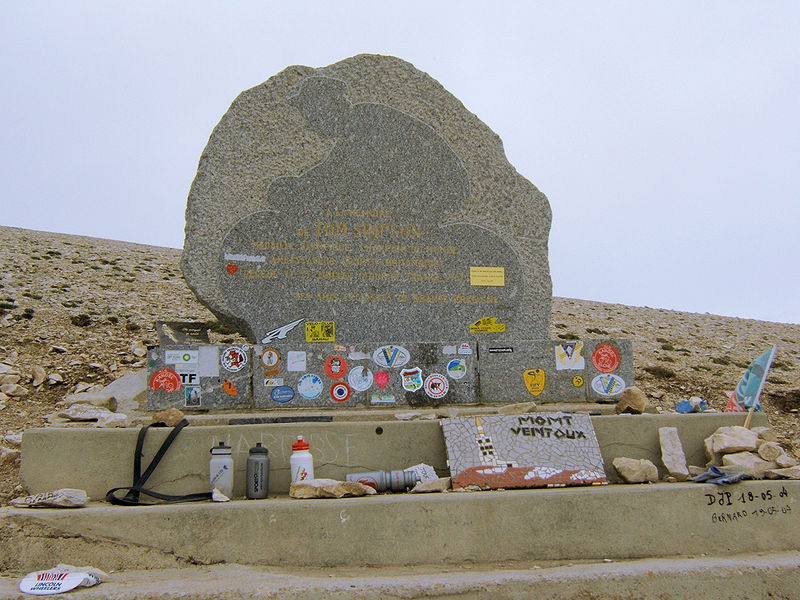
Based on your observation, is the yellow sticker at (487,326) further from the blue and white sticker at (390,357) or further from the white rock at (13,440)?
the white rock at (13,440)

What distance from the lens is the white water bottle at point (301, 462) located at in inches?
176

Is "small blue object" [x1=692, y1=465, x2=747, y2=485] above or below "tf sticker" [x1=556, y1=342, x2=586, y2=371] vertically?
below

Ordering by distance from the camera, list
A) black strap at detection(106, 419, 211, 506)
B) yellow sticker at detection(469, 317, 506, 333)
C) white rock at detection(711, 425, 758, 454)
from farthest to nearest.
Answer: yellow sticker at detection(469, 317, 506, 333) < white rock at detection(711, 425, 758, 454) < black strap at detection(106, 419, 211, 506)

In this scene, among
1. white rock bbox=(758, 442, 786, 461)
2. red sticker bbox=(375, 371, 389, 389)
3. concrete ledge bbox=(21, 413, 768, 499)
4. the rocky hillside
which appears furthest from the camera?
the rocky hillside

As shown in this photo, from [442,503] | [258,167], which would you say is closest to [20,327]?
[258,167]

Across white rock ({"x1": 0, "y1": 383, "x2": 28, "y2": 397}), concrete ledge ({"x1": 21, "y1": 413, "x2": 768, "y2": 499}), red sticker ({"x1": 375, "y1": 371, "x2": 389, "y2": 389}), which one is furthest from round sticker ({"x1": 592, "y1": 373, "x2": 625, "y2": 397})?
white rock ({"x1": 0, "y1": 383, "x2": 28, "y2": 397})

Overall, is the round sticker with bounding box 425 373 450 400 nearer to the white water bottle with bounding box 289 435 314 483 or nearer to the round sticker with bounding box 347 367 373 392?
the round sticker with bounding box 347 367 373 392

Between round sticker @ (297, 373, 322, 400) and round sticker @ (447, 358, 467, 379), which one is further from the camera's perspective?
round sticker @ (447, 358, 467, 379)

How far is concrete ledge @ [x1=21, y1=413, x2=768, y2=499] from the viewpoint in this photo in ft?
14.7

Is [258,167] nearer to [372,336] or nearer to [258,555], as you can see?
[372,336]

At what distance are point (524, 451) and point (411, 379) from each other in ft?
4.27

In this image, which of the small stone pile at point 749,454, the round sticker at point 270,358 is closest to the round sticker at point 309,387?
the round sticker at point 270,358

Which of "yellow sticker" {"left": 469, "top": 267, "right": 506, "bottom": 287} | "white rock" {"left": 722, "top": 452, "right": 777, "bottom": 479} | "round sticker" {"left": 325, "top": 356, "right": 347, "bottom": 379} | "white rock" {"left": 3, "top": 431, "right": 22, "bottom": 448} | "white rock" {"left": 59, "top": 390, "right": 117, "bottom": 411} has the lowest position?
"white rock" {"left": 722, "top": 452, "right": 777, "bottom": 479}

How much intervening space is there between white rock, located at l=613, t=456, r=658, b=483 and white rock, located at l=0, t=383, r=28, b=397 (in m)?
7.18
